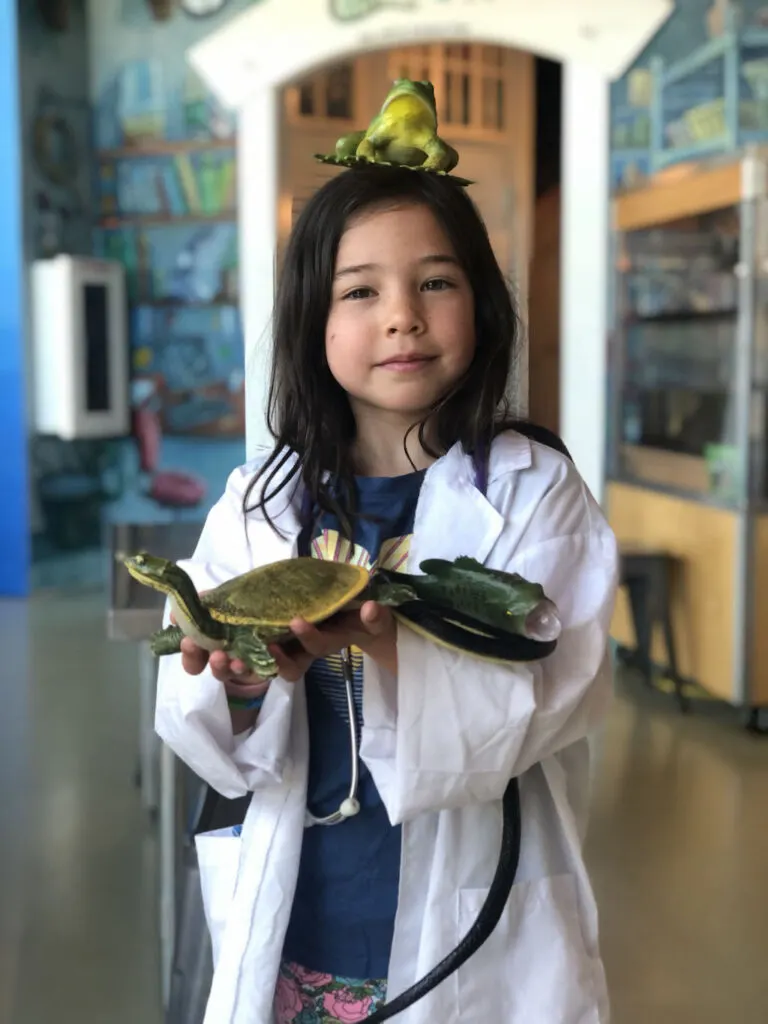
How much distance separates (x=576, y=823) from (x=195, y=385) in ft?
12.1

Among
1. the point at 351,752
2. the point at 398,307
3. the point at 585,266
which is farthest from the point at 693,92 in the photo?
the point at 351,752

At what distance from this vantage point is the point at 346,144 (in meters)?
0.86

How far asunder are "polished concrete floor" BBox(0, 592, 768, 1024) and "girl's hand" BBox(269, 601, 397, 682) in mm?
1218

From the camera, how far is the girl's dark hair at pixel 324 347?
2.73 ft

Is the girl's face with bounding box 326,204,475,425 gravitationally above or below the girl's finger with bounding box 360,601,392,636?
above

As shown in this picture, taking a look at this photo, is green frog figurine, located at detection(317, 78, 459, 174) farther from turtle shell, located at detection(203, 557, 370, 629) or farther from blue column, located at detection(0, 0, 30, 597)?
blue column, located at detection(0, 0, 30, 597)

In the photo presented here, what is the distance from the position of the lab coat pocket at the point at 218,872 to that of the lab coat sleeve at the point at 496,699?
0.18 metres

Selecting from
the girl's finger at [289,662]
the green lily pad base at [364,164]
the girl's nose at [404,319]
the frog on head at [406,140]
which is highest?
the frog on head at [406,140]

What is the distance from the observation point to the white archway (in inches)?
146

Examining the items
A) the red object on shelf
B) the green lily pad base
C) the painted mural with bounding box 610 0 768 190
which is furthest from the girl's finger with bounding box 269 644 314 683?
the red object on shelf

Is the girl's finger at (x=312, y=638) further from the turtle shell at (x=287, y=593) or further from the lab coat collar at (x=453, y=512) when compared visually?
the lab coat collar at (x=453, y=512)

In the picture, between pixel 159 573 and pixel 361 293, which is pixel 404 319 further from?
pixel 159 573

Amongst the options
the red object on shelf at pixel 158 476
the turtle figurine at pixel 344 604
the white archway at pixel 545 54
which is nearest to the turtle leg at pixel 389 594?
the turtle figurine at pixel 344 604

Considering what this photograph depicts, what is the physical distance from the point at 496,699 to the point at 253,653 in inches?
7.0
